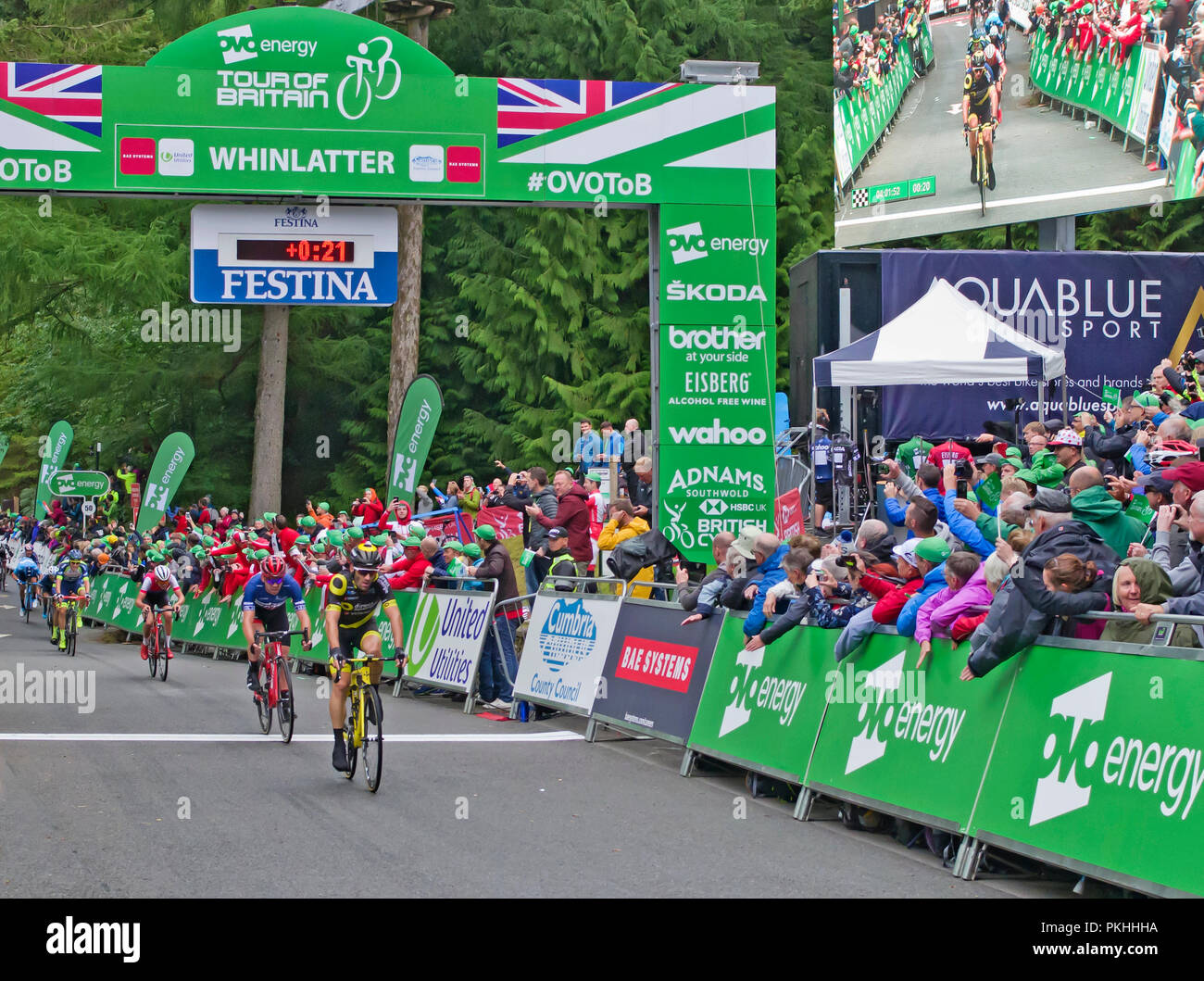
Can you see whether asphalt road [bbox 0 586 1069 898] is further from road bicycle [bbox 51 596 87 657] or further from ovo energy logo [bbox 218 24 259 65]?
road bicycle [bbox 51 596 87 657]

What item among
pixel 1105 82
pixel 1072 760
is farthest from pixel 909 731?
pixel 1105 82

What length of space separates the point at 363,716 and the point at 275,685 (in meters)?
3.09

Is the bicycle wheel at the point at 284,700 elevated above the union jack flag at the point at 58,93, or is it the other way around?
the union jack flag at the point at 58,93

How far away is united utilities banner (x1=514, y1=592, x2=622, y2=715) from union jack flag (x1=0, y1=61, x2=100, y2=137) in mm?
6721

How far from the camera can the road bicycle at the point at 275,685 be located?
45.3ft

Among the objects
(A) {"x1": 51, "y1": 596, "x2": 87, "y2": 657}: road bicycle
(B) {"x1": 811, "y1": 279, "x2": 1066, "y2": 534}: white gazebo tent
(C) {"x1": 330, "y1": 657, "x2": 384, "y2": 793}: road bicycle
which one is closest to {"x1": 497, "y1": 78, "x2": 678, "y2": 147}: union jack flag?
(B) {"x1": 811, "y1": 279, "x2": 1066, "y2": 534}: white gazebo tent

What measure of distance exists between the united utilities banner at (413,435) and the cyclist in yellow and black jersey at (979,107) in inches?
342

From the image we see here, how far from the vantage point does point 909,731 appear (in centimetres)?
904

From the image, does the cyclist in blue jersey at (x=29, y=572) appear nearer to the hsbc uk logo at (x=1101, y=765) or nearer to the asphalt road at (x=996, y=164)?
the asphalt road at (x=996, y=164)

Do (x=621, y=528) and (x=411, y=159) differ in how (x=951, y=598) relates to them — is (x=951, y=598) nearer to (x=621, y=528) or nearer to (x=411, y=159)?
(x=621, y=528)

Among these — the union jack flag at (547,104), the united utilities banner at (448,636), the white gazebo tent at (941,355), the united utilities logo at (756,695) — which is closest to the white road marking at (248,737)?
the united utilities banner at (448,636)

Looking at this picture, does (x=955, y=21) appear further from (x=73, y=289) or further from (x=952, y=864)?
(x=73, y=289)

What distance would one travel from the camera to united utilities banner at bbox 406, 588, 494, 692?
1686cm

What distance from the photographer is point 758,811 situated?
408 inches
